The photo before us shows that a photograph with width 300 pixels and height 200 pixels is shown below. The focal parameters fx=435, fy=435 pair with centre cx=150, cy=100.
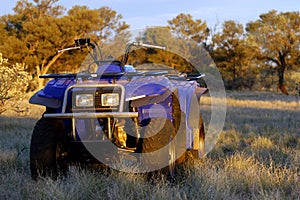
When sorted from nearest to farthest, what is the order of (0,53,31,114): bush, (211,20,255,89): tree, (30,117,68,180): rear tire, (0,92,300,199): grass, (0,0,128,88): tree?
(0,92,300,199): grass
(30,117,68,180): rear tire
(0,53,31,114): bush
(0,0,128,88): tree
(211,20,255,89): tree

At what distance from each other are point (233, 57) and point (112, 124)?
101 ft

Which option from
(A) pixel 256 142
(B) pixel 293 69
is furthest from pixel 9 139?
(B) pixel 293 69

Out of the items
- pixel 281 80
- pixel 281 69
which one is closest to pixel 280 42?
pixel 281 69

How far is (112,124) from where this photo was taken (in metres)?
4.13

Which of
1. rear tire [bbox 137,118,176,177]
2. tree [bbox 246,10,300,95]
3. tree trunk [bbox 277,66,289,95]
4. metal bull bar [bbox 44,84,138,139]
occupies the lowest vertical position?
tree trunk [bbox 277,66,289,95]

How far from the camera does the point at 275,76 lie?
3369cm

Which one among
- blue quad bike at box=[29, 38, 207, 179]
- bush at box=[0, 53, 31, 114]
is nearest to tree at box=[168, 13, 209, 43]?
bush at box=[0, 53, 31, 114]

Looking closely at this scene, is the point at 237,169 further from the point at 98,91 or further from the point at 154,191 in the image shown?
the point at 98,91

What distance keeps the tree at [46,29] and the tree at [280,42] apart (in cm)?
1091

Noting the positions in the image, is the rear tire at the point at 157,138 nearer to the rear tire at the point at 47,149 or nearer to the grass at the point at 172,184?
the grass at the point at 172,184

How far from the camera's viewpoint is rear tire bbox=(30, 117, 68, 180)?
4254 mm

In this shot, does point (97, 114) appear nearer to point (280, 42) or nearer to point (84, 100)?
point (84, 100)

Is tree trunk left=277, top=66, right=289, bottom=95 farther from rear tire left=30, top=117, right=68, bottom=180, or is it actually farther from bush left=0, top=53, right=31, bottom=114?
rear tire left=30, top=117, right=68, bottom=180

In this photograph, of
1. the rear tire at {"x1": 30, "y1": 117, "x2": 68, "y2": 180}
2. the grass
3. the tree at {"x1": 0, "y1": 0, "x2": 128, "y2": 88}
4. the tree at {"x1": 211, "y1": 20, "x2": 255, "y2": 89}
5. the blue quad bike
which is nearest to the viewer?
the grass
